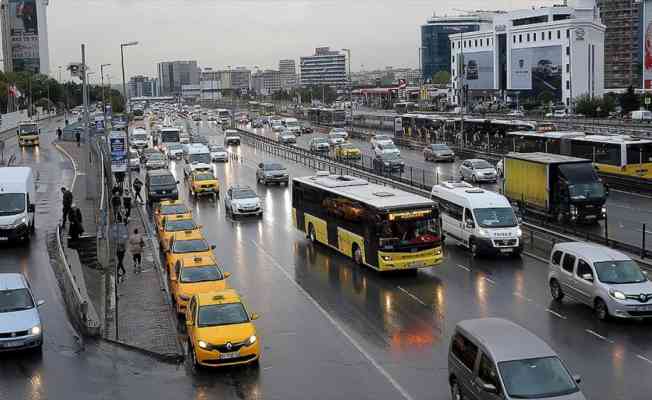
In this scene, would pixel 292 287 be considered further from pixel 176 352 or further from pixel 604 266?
pixel 604 266

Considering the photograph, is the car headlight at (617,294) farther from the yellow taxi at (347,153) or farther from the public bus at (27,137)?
the public bus at (27,137)

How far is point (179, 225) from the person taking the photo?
3000cm

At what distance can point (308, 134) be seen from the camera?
10312 cm

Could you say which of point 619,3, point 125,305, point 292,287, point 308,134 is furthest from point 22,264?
point 619,3

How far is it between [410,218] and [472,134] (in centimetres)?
5001

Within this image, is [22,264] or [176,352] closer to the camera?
[176,352]

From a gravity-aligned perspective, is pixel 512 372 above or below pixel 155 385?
above

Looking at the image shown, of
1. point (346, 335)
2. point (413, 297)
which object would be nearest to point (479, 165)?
point (413, 297)

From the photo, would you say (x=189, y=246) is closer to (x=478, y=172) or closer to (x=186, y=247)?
(x=186, y=247)

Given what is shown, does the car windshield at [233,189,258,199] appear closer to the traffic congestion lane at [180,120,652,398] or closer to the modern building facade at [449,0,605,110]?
the traffic congestion lane at [180,120,652,398]

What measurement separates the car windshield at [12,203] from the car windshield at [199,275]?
33.4 feet

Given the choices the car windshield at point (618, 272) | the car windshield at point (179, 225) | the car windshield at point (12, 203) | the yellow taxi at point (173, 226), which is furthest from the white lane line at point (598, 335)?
the car windshield at point (12, 203)

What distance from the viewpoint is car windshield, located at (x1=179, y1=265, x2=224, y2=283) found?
21.3m

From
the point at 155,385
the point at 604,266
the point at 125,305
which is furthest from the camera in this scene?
the point at 125,305
